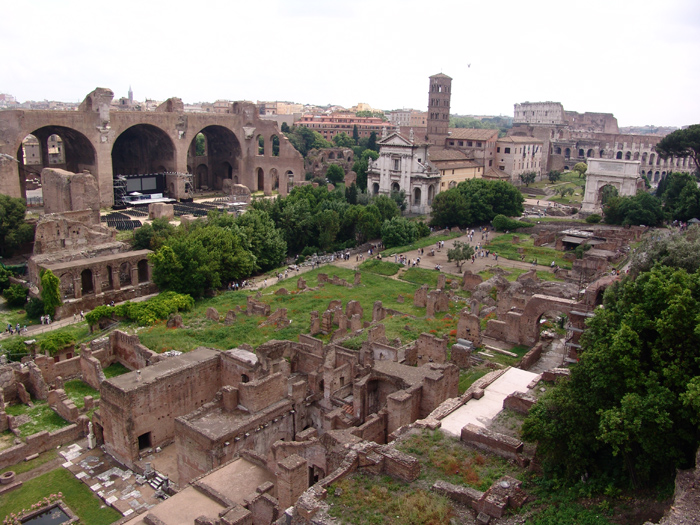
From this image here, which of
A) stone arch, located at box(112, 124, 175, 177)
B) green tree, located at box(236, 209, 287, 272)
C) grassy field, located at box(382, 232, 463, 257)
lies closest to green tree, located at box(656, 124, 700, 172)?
grassy field, located at box(382, 232, 463, 257)

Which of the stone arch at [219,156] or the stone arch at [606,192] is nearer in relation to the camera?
the stone arch at [606,192]

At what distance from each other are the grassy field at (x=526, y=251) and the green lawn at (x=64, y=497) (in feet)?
120

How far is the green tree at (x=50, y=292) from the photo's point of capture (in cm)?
3509

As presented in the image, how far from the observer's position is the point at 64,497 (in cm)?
1872

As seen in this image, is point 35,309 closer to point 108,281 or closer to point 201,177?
point 108,281

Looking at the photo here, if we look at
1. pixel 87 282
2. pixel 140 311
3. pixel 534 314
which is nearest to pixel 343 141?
pixel 87 282

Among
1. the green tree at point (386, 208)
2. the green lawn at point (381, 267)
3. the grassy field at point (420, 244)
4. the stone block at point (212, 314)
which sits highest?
the green tree at point (386, 208)

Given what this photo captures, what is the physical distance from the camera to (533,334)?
2691 cm

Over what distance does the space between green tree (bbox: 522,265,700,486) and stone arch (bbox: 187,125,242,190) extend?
225 feet

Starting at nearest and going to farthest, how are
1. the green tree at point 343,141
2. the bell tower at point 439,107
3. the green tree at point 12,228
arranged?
1. the green tree at point 12,228
2. the bell tower at point 439,107
3. the green tree at point 343,141

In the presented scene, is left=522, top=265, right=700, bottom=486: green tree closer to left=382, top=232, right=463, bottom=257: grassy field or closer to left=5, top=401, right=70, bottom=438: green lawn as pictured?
left=5, top=401, right=70, bottom=438: green lawn

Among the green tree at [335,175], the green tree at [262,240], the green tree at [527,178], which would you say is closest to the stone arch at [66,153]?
the green tree at [262,240]

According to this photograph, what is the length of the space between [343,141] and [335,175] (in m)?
31.7

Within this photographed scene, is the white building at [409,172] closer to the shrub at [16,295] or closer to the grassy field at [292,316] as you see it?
the grassy field at [292,316]
